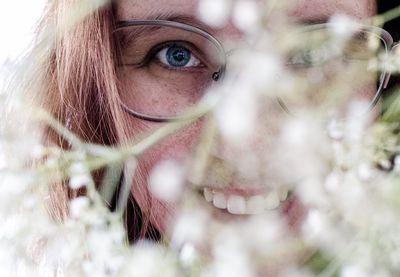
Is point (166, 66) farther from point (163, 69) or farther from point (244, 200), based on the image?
point (244, 200)

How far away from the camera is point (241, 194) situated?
76cm

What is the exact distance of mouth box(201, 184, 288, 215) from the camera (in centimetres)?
74

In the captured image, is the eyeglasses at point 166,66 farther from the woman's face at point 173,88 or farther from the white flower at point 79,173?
the white flower at point 79,173

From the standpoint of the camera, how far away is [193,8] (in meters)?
0.74

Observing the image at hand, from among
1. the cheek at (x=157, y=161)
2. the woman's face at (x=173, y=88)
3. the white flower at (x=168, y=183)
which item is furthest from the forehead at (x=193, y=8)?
the white flower at (x=168, y=183)

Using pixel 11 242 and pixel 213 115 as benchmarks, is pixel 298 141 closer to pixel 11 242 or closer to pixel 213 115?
pixel 213 115

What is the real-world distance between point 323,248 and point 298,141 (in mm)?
61

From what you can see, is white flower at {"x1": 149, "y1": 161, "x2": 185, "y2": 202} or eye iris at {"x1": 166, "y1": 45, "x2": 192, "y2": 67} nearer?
white flower at {"x1": 149, "y1": 161, "x2": 185, "y2": 202}

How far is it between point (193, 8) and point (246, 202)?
209 millimetres

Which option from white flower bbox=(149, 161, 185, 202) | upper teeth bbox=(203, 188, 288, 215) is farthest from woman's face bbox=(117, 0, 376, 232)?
white flower bbox=(149, 161, 185, 202)

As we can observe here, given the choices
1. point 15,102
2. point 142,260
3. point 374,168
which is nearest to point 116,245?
point 142,260

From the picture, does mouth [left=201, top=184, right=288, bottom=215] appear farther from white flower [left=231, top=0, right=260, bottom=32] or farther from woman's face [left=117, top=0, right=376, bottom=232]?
white flower [left=231, top=0, right=260, bottom=32]

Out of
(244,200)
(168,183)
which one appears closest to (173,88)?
(244,200)

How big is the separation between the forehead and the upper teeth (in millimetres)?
187
